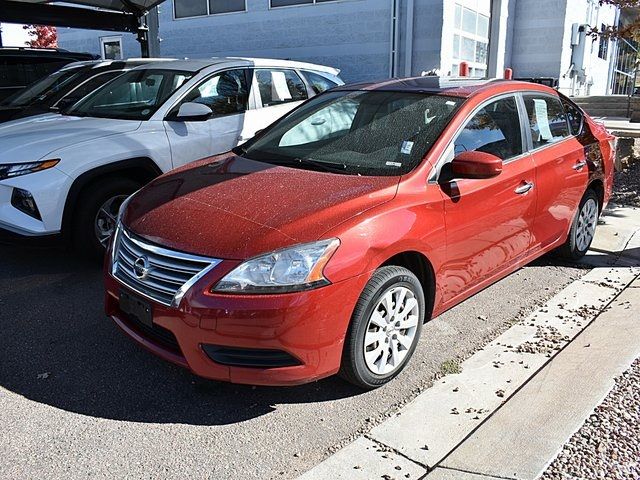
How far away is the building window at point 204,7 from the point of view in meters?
15.6

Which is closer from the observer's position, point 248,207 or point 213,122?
point 248,207

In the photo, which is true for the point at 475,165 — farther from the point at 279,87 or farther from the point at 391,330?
the point at 279,87

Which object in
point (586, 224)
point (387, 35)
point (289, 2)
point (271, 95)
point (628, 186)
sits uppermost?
point (289, 2)

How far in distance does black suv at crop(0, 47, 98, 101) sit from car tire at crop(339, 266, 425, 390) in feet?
30.0

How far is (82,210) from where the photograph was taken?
4668 mm

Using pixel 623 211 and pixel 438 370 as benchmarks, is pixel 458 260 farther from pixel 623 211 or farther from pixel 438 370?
pixel 623 211

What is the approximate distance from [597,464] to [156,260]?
2.26 metres

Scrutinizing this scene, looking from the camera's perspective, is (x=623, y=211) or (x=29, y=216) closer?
(x=29, y=216)

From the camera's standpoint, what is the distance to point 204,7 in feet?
52.7

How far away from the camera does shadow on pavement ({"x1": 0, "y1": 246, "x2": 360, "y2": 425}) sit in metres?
3.00

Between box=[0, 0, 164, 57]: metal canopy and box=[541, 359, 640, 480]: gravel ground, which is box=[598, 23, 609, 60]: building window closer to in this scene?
box=[0, 0, 164, 57]: metal canopy

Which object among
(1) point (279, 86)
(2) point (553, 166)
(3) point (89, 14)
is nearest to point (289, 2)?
(3) point (89, 14)

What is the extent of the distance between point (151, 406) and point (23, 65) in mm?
8963

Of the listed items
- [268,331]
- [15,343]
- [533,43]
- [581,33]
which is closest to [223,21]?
[533,43]
